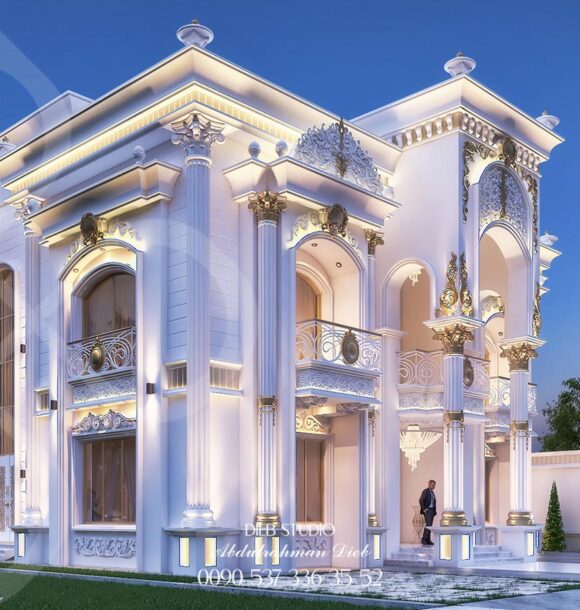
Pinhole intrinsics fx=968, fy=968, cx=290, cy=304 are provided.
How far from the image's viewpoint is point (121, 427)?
1591cm

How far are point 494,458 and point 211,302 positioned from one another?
852cm

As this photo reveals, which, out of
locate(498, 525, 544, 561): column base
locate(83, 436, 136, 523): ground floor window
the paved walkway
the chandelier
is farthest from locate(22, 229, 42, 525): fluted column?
the paved walkway

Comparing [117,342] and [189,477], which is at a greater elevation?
[117,342]

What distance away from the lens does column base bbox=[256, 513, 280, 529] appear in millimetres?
14648

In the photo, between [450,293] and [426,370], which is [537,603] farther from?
[426,370]

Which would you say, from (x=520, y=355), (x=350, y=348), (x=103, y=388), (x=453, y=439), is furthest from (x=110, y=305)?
(x=520, y=355)

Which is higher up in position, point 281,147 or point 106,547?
point 281,147

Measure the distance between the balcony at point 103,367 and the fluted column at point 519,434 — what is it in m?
7.89

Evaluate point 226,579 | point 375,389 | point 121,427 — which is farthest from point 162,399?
point 375,389

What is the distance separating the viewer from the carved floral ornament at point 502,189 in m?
18.0

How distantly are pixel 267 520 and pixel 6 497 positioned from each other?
7399mm

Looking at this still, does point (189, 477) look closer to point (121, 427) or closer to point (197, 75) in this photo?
point (121, 427)

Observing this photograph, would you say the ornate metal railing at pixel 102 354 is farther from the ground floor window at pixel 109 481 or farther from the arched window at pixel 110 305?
the ground floor window at pixel 109 481

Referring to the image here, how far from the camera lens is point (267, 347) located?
1503 cm
